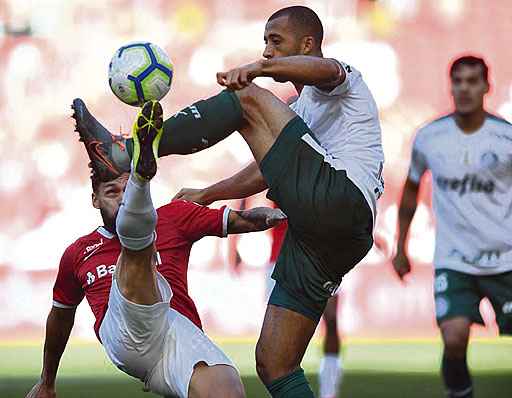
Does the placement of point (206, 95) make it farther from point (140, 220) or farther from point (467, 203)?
point (140, 220)

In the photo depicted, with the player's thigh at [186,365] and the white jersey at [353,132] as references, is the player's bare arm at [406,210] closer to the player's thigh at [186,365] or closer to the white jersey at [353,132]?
the white jersey at [353,132]

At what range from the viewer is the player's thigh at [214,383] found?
5555 millimetres

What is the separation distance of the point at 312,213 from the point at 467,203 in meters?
2.67

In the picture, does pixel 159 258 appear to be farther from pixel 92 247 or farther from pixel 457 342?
pixel 457 342

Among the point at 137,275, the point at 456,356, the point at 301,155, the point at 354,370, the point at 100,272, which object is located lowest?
the point at 354,370

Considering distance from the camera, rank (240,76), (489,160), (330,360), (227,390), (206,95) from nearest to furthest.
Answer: (240,76), (227,390), (489,160), (330,360), (206,95)

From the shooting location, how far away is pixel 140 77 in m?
5.88

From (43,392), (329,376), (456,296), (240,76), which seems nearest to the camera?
(240,76)

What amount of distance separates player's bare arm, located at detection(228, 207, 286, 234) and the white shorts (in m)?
0.48

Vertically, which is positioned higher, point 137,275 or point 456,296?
point 137,275

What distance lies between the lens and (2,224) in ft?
41.5

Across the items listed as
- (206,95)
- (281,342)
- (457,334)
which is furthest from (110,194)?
(206,95)

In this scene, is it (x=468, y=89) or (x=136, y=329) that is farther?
(x=468, y=89)

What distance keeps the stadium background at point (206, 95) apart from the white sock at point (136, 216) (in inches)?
267
